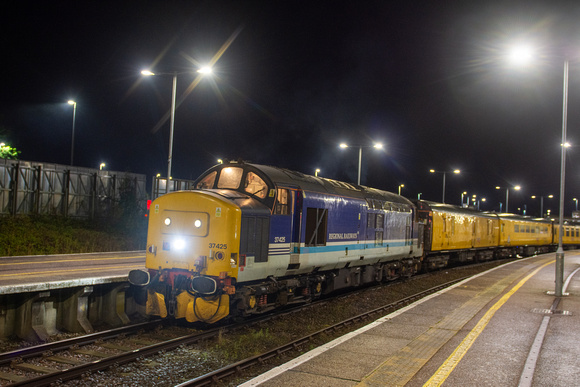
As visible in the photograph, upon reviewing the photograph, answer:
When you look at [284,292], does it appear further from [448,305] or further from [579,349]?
[579,349]

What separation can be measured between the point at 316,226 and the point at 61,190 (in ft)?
62.3

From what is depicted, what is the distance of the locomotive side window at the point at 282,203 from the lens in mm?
11258

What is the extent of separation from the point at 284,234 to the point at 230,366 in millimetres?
4133

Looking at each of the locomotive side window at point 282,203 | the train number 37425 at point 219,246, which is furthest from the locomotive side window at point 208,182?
the train number 37425 at point 219,246

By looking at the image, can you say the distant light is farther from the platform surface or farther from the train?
the platform surface

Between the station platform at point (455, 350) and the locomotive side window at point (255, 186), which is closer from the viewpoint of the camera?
the station platform at point (455, 350)

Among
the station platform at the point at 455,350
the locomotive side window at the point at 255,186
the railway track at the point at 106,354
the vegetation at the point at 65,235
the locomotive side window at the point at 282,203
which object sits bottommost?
the railway track at the point at 106,354

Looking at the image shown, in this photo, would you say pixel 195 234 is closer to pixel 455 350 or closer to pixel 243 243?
pixel 243 243

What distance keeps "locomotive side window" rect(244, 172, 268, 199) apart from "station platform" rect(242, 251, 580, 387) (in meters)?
3.73

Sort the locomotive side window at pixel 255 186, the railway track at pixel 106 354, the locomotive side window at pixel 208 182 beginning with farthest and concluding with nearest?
the locomotive side window at pixel 208 182 < the locomotive side window at pixel 255 186 < the railway track at pixel 106 354

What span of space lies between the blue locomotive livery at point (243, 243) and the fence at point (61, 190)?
16464 millimetres

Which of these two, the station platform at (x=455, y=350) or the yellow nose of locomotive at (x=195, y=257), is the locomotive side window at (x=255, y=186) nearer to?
the yellow nose of locomotive at (x=195, y=257)

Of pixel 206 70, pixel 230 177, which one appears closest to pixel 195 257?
pixel 230 177

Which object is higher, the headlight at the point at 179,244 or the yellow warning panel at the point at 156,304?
the headlight at the point at 179,244
